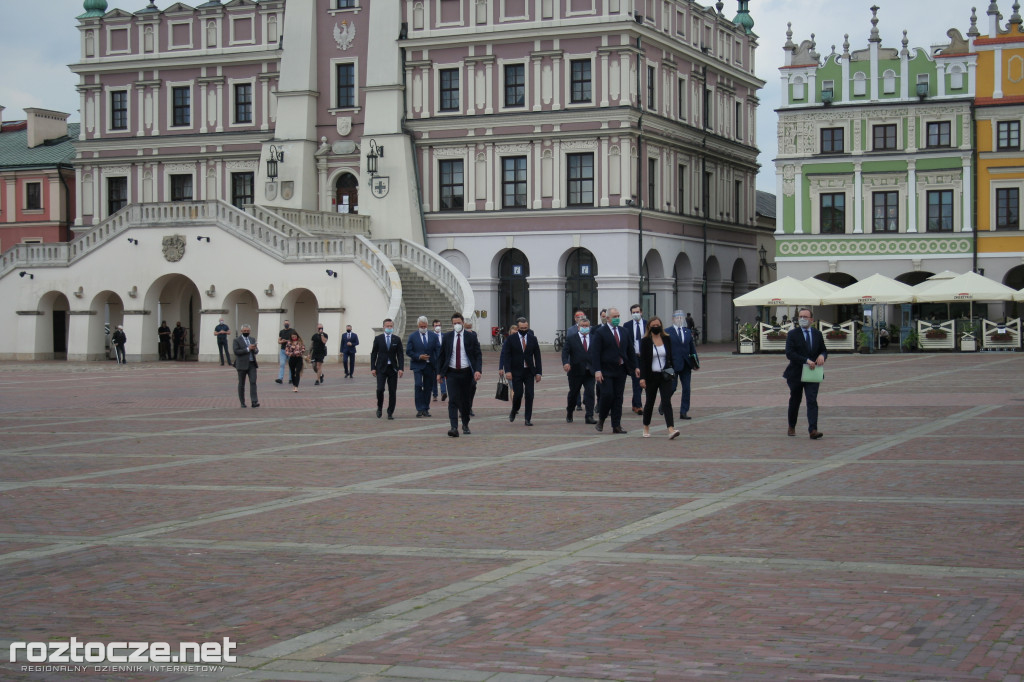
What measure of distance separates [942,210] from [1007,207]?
2.61 meters

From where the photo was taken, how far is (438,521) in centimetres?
1154

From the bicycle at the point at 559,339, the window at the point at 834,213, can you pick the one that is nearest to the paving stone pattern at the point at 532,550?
the bicycle at the point at 559,339

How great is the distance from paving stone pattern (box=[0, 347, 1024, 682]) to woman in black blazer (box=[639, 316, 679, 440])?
1.71 ft

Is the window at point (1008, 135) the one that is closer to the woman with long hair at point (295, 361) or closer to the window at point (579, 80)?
the window at point (579, 80)

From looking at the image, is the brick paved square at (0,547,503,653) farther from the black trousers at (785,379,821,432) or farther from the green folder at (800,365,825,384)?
the green folder at (800,365,825,384)

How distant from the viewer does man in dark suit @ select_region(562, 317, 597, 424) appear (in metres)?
21.8

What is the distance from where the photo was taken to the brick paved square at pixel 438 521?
10.7 m

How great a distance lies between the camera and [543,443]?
1839cm

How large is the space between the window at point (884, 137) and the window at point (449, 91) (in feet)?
59.7

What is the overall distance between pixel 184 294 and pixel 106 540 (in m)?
45.3

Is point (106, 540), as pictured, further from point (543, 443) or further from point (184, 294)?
point (184, 294)

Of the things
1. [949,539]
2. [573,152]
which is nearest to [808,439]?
[949,539]

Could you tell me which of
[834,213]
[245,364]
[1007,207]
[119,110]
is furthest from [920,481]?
[119,110]

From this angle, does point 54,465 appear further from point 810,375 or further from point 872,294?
point 872,294
